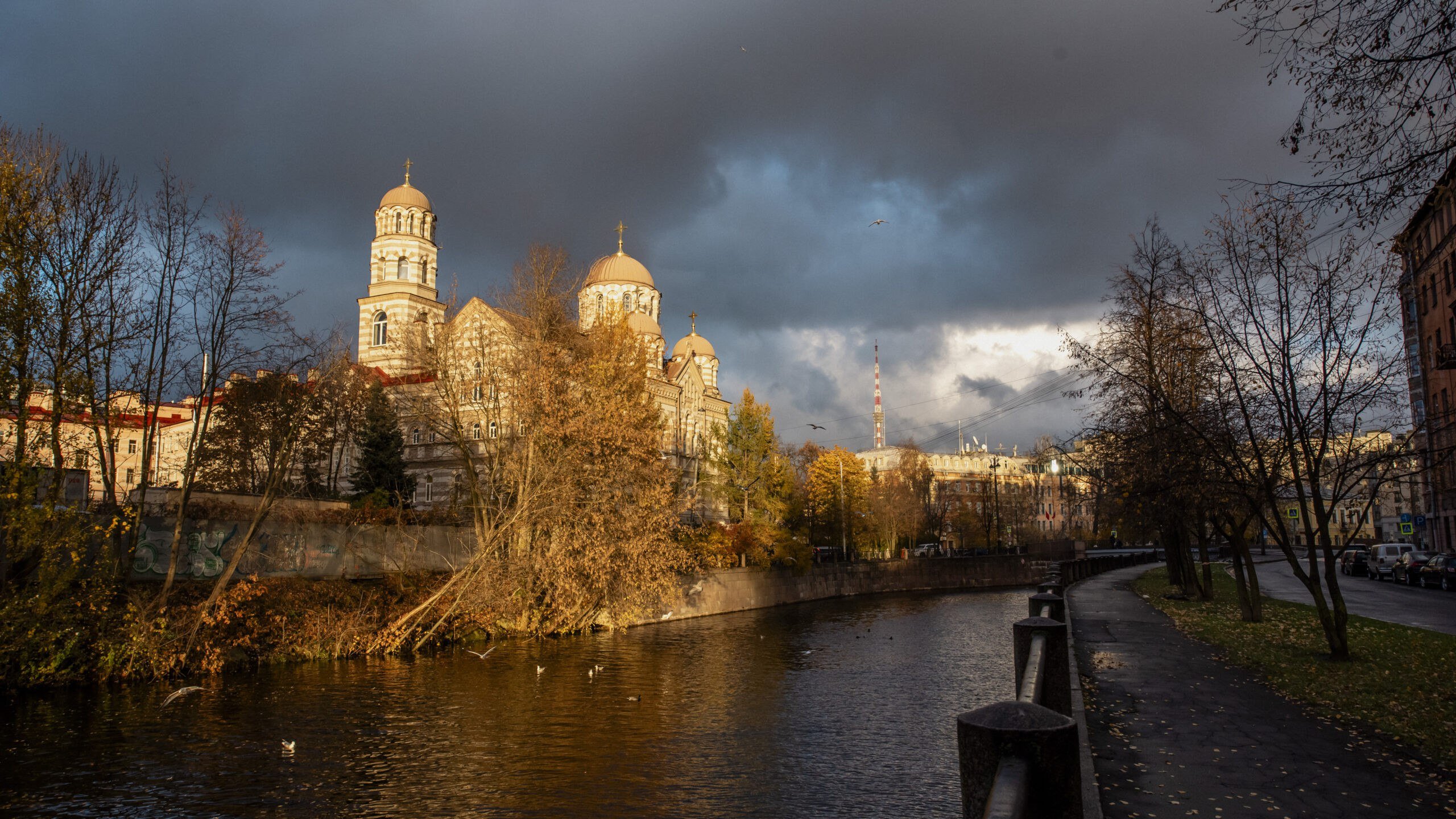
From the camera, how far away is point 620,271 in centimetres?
7956

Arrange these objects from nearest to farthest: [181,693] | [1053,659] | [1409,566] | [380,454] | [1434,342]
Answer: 1. [1053,659]
2. [181,693]
3. [1409,566]
4. [380,454]
5. [1434,342]

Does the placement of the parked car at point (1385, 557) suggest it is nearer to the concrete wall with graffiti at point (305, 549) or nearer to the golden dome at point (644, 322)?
the concrete wall with graffiti at point (305, 549)

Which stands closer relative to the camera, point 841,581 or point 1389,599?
point 1389,599

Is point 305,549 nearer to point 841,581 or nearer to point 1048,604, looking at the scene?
point 1048,604

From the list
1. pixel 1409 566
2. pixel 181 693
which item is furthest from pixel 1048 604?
pixel 1409 566

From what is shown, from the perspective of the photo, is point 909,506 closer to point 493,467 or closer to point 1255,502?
point 493,467

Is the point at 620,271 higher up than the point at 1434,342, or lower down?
higher up

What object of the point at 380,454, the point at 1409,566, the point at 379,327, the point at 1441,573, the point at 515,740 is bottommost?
the point at 515,740

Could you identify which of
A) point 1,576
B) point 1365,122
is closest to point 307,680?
point 1,576

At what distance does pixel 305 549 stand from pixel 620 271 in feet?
181

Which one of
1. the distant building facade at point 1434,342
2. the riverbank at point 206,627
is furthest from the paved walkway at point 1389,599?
the riverbank at point 206,627

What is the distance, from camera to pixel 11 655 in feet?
61.0

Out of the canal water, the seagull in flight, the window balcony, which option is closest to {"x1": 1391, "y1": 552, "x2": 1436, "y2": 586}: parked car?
the window balcony

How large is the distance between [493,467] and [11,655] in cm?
1409
